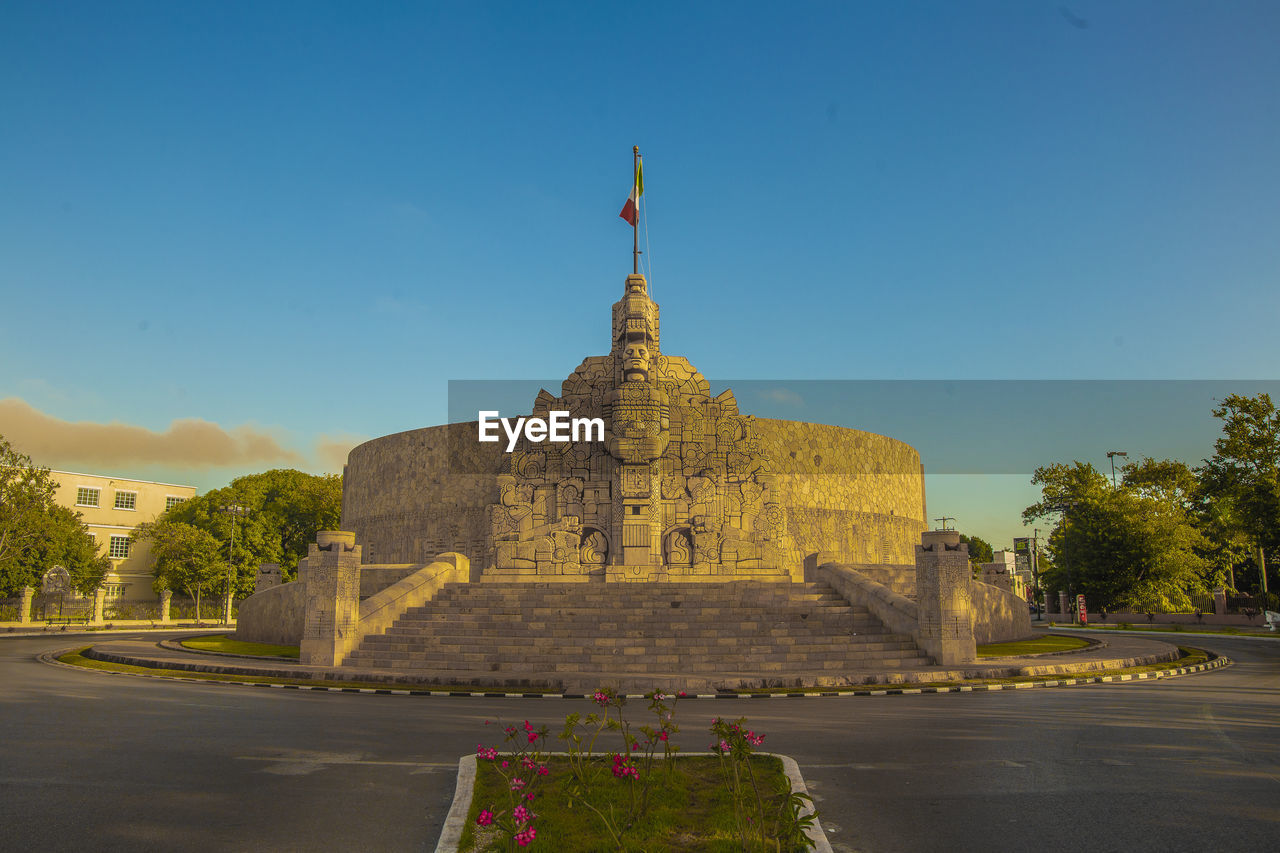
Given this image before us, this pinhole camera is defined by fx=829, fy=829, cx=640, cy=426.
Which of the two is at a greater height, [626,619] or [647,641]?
[626,619]

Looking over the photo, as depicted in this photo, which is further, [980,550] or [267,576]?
[980,550]

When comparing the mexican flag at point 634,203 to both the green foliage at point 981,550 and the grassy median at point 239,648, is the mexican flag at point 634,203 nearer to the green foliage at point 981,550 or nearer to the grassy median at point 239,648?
the grassy median at point 239,648

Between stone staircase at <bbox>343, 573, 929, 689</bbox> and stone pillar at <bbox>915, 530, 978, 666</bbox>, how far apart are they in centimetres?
53

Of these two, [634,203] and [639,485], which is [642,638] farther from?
[634,203]

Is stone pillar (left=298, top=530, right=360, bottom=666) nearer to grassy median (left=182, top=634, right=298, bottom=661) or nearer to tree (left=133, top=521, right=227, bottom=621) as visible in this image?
grassy median (left=182, top=634, right=298, bottom=661)

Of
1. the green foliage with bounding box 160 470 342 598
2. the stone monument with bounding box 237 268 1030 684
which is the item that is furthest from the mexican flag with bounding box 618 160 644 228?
the green foliage with bounding box 160 470 342 598

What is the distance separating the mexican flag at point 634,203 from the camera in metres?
28.8

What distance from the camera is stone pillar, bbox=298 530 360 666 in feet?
55.8

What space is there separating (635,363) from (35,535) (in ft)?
108

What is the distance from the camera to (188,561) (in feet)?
161

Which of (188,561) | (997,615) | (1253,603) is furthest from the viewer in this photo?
(188,561)

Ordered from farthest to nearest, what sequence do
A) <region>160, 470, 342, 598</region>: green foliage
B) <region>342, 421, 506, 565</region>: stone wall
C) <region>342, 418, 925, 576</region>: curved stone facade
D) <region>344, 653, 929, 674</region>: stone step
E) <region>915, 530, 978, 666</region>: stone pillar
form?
1. <region>160, 470, 342, 598</region>: green foliage
2. <region>342, 418, 925, 576</region>: curved stone facade
3. <region>342, 421, 506, 565</region>: stone wall
4. <region>915, 530, 978, 666</region>: stone pillar
5. <region>344, 653, 929, 674</region>: stone step

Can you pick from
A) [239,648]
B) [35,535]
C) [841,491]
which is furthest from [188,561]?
[841,491]

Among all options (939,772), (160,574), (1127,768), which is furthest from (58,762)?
(160,574)
